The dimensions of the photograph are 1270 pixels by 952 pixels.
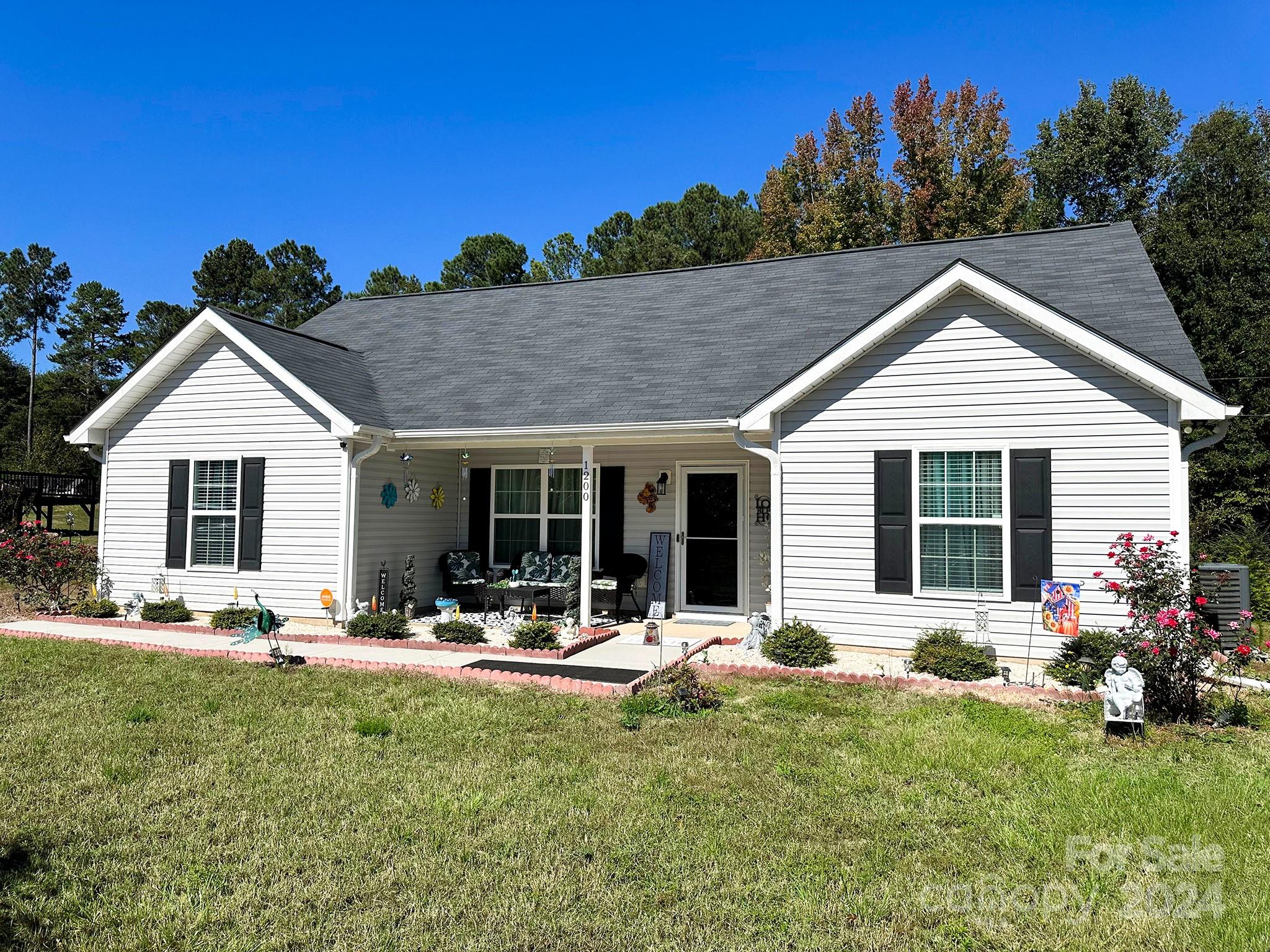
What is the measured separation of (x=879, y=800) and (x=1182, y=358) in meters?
6.59

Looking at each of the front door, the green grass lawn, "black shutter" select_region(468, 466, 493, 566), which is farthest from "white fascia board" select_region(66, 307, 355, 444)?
the green grass lawn

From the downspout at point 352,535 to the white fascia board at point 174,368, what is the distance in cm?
45

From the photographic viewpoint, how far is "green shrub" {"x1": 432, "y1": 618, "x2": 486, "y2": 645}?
996cm

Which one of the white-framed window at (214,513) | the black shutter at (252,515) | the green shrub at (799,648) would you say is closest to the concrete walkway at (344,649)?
the green shrub at (799,648)

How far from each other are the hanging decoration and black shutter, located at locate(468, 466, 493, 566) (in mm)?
2747

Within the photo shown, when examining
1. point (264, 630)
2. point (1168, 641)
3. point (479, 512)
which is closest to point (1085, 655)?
point (1168, 641)

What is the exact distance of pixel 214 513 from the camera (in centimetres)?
1212

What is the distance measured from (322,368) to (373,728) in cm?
Result: 781

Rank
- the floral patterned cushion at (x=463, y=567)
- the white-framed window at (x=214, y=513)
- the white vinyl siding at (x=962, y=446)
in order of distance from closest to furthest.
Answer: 1. the white vinyl siding at (x=962, y=446)
2. the white-framed window at (x=214, y=513)
3. the floral patterned cushion at (x=463, y=567)

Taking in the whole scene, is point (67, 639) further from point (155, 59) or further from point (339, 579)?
point (155, 59)

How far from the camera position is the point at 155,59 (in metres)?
17.2

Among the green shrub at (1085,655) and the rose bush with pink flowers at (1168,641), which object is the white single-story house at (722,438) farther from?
the rose bush with pink flowers at (1168,641)

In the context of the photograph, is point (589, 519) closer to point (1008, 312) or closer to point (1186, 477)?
point (1008, 312)

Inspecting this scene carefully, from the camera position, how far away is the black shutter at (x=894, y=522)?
9.02m
